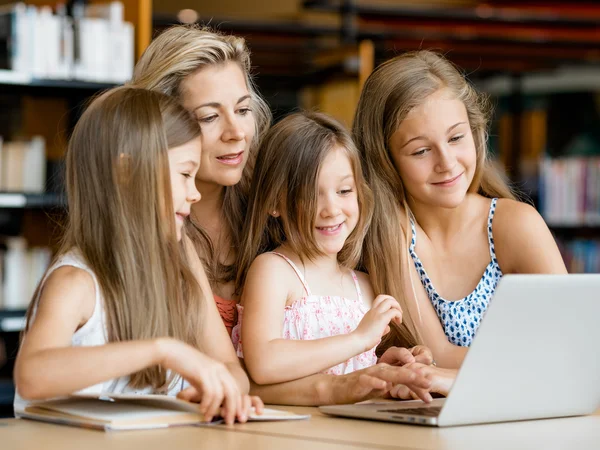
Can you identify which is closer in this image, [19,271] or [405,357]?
[405,357]

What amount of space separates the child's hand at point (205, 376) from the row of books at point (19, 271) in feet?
9.14

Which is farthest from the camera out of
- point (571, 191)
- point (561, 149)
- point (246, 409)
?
point (561, 149)

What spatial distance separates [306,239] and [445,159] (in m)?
0.34

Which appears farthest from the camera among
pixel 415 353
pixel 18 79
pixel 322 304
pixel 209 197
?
pixel 18 79

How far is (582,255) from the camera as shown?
5.68 metres

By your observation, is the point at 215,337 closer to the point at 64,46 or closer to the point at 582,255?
the point at 64,46

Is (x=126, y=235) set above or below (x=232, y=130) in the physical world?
below

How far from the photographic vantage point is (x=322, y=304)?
1.83 m

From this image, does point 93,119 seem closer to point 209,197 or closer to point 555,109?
point 209,197

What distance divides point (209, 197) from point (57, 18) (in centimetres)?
225

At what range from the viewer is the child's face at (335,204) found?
71.9 inches

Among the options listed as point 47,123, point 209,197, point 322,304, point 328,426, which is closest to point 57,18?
point 47,123

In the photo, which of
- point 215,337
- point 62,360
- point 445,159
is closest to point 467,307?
point 445,159

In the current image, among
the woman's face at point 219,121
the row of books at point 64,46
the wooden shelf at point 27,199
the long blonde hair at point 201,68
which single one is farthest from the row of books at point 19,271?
the woman's face at point 219,121
